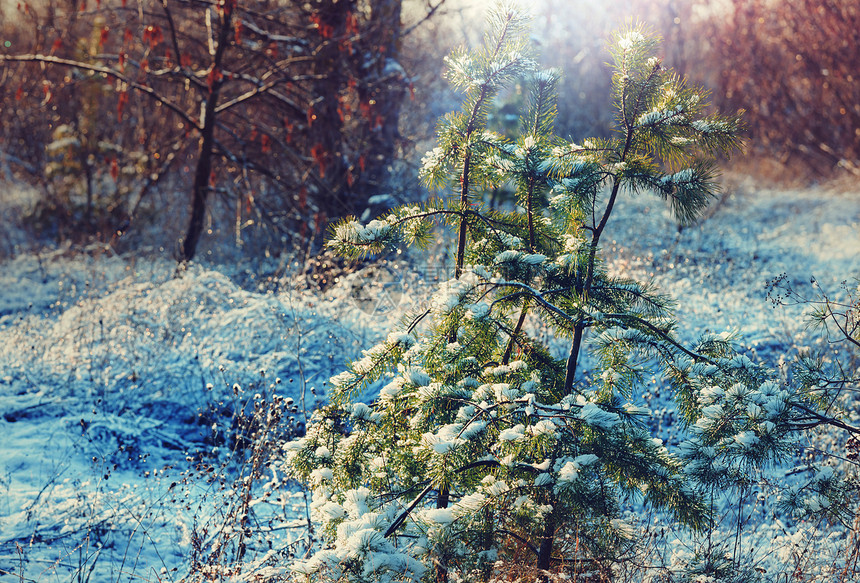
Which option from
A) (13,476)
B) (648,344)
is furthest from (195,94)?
(648,344)

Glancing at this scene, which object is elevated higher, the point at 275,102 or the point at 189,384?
the point at 275,102

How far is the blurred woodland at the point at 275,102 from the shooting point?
23.1ft

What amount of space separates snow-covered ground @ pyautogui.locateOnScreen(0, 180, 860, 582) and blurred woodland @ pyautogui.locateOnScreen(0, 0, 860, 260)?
5.24 ft

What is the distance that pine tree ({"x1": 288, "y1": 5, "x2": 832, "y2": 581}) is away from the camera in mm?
1979

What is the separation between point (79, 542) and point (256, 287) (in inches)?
180

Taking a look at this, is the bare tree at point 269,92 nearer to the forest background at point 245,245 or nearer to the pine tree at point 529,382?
the forest background at point 245,245

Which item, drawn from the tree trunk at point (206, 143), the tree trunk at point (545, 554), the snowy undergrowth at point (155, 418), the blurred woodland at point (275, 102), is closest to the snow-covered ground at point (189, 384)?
the snowy undergrowth at point (155, 418)

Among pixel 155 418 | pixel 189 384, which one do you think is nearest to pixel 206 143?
pixel 189 384

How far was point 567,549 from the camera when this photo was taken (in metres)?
2.36

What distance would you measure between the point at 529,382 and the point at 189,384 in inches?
147

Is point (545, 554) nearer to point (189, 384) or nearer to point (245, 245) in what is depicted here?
point (189, 384)

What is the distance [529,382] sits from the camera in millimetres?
2207

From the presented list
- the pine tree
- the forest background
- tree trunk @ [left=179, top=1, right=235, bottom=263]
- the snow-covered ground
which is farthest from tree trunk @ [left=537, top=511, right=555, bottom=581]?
tree trunk @ [left=179, top=1, right=235, bottom=263]

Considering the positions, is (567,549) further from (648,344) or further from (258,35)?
(258,35)
